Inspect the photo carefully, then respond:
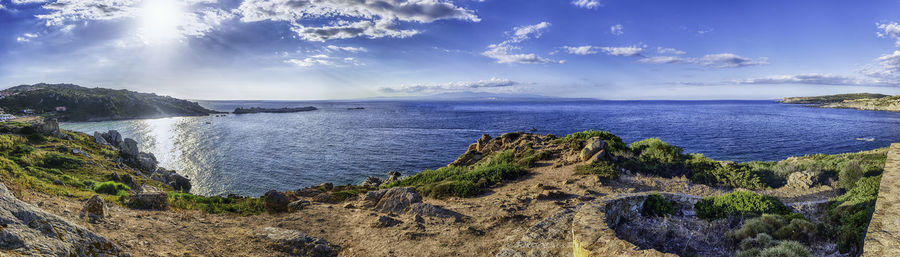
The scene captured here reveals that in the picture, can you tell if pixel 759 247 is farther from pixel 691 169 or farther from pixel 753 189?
pixel 691 169

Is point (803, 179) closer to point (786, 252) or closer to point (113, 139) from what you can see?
point (786, 252)

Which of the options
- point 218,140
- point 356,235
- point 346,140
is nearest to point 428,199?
point 356,235

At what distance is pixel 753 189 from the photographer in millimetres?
15172

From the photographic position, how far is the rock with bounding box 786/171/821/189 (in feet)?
49.1

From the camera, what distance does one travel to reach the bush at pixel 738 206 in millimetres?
9727

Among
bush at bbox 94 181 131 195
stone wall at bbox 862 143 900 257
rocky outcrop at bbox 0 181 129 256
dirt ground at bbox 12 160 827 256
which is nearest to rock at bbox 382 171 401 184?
dirt ground at bbox 12 160 827 256

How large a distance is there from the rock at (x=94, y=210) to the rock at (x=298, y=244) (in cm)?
358

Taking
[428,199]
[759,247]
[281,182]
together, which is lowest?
[281,182]

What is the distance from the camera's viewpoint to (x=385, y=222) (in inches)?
456

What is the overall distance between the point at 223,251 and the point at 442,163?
97.0ft

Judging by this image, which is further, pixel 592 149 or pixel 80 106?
pixel 80 106

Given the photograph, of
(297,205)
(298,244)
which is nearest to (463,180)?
(297,205)

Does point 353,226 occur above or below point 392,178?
above

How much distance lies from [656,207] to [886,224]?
4.32 m
